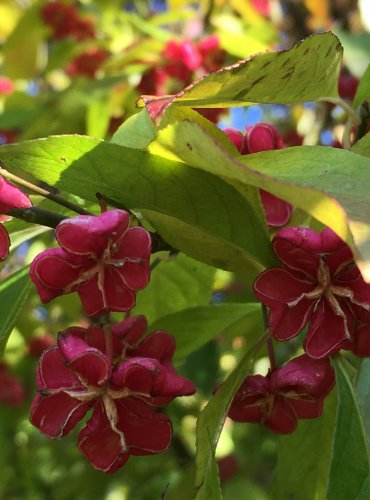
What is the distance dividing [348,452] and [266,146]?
12.2 inches

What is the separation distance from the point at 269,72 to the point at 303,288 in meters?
0.19

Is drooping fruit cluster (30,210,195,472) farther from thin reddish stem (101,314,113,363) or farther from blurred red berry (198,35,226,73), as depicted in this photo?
blurred red berry (198,35,226,73)

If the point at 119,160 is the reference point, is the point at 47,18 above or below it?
below

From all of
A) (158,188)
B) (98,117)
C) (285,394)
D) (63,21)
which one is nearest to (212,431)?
(285,394)

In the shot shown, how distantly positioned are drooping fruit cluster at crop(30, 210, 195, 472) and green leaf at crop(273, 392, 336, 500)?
29cm

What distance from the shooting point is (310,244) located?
2.32ft

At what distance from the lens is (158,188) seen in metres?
Answer: 0.74

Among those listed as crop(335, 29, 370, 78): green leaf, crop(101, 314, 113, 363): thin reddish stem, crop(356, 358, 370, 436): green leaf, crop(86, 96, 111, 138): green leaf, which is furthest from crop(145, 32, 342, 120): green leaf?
crop(86, 96, 111, 138): green leaf

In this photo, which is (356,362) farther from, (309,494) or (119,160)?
(119,160)

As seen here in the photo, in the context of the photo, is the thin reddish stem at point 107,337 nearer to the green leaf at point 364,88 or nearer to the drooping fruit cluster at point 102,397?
the drooping fruit cluster at point 102,397

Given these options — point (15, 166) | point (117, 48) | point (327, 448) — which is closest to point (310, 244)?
point (15, 166)

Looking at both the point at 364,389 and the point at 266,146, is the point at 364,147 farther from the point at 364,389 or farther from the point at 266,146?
the point at 364,389

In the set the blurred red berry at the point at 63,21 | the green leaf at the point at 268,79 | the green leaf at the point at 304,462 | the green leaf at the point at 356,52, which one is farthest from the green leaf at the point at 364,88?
the blurred red berry at the point at 63,21

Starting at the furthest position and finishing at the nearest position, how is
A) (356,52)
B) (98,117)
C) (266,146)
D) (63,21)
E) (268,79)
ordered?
1. (63,21)
2. (98,117)
3. (356,52)
4. (266,146)
5. (268,79)
